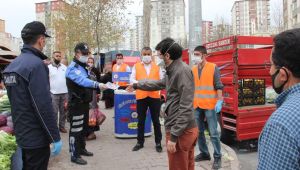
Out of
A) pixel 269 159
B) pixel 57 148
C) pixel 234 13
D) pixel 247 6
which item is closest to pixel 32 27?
pixel 57 148

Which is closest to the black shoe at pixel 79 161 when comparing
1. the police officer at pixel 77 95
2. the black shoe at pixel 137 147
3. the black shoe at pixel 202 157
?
the police officer at pixel 77 95

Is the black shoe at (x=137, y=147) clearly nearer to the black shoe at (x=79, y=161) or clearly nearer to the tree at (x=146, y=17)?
the black shoe at (x=79, y=161)

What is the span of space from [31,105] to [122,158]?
10.5ft

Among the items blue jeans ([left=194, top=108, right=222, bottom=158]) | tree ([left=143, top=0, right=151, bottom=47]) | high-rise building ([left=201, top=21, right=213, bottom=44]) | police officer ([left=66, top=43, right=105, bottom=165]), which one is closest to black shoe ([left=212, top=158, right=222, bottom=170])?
blue jeans ([left=194, top=108, right=222, bottom=158])

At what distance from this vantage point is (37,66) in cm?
331

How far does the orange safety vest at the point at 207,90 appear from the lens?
19.2 feet

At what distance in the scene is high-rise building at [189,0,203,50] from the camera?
7409 mm

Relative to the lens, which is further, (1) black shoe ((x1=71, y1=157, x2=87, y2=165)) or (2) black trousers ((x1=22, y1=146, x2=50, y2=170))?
(1) black shoe ((x1=71, y1=157, x2=87, y2=165))

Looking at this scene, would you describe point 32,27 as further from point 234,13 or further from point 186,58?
point 234,13

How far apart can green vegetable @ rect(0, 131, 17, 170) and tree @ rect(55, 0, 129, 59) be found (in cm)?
1971

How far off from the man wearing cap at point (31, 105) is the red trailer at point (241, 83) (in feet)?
15.4

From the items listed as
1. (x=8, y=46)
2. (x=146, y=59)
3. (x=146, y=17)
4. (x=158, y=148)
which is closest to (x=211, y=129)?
(x=158, y=148)

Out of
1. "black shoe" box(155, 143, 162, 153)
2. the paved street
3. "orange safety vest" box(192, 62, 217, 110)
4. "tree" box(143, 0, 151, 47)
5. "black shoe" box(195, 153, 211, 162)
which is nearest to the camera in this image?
the paved street

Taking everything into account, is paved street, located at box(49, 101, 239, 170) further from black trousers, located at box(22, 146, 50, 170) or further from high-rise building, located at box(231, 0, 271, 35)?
high-rise building, located at box(231, 0, 271, 35)
